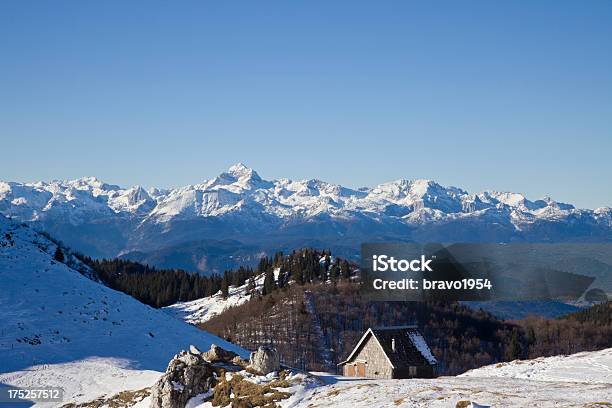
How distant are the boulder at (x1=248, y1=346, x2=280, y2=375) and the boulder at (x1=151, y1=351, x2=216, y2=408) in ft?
9.33

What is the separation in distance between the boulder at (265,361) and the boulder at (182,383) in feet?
9.33

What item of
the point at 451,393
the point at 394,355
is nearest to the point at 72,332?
the point at 394,355

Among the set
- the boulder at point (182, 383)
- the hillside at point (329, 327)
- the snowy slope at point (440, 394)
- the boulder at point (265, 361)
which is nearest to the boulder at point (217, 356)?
the boulder at point (182, 383)

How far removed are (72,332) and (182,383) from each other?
1442 inches

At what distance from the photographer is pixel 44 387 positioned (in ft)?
186

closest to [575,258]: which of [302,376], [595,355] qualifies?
[595,355]

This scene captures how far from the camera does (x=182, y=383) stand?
4144 centimetres

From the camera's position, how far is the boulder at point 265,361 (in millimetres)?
41562

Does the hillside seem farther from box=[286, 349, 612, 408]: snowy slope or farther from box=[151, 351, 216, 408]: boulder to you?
box=[286, 349, 612, 408]: snowy slope

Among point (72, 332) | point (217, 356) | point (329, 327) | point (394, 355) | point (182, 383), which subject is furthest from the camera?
point (329, 327)

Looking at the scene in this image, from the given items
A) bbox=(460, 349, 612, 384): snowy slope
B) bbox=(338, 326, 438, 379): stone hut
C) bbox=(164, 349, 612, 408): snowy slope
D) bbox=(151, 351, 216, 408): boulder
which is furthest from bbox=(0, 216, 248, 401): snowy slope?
bbox=(460, 349, 612, 384): snowy slope

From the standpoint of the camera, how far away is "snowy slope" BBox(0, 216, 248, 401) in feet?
193

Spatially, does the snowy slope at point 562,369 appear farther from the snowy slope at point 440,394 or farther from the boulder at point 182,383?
the boulder at point 182,383

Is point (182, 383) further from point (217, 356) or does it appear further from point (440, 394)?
point (440, 394)
